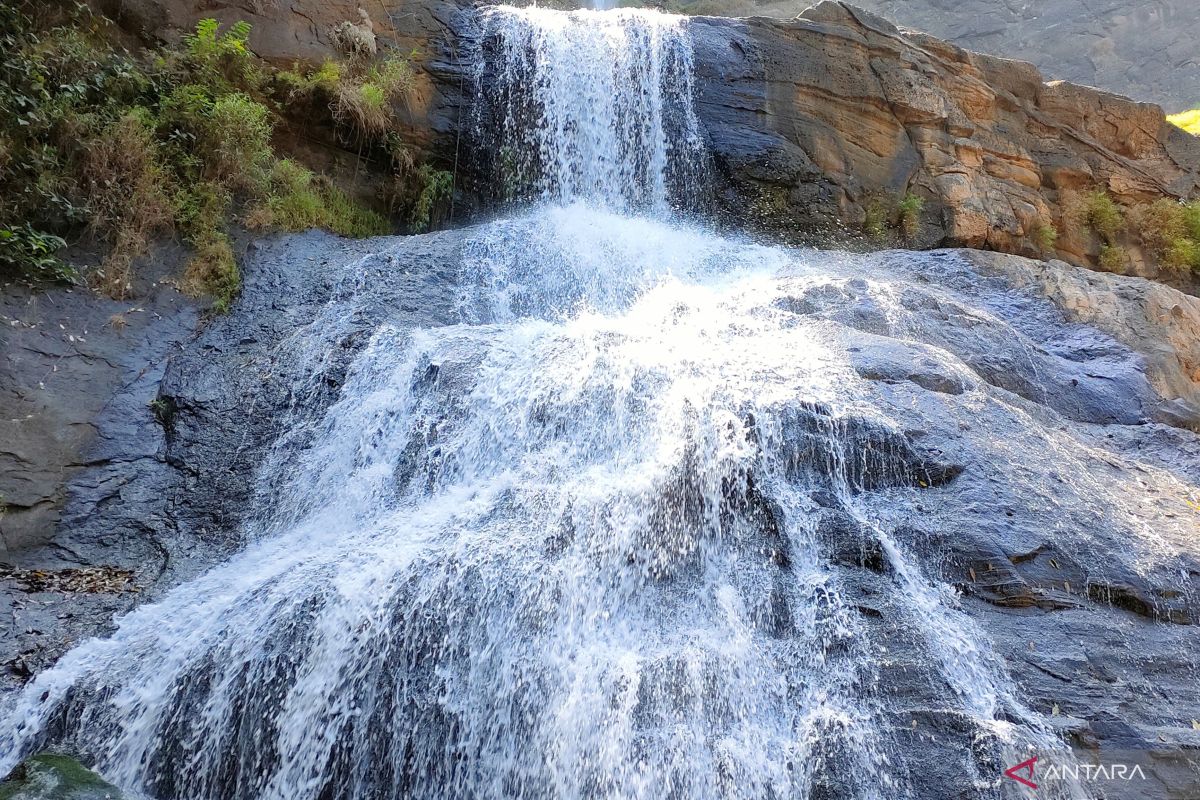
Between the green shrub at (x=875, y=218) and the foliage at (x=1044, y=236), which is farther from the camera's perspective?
the foliage at (x=1044, y=236)

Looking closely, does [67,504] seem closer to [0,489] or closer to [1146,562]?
[0,489]

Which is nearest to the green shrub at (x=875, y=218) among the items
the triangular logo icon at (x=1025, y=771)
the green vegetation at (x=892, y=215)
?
the green vegetation at (x=892, y=215)

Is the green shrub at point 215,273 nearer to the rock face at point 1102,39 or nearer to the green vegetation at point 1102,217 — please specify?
the green vegetation at point 1102,217

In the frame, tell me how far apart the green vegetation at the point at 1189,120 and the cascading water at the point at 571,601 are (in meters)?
14.4

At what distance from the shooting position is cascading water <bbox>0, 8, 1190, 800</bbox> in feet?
11.8

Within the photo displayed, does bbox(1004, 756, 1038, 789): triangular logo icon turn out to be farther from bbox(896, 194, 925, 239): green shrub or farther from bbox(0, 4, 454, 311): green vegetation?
bbox(896, 194, 925, 239): green shrub

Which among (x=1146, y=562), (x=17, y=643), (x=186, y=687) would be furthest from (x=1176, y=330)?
(x=17, y=643)

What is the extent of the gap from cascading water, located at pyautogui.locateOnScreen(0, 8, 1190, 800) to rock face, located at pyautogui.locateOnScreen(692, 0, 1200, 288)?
4609mm

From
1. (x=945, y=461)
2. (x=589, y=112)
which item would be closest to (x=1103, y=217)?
(x=589, y=112)

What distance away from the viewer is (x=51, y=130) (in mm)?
6477

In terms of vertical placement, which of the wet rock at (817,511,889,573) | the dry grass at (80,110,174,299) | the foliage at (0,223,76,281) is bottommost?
the wet rock at (817,511,889,573)

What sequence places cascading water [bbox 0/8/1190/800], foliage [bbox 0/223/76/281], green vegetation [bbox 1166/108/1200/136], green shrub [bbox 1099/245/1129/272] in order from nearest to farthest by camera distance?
cascading water [bbox 0/8/1190/800] → foliage [bbox 0/223/76/281] → green shrub [bbox 1099/245/1129/272] → green vegetation [bbox 1166/108/1200/136]

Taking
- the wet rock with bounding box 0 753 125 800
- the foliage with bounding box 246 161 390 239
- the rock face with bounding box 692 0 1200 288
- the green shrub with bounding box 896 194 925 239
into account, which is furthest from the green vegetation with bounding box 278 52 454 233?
the wet rock with bounding box 0 753 125 800

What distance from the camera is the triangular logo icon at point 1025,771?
3199mm
